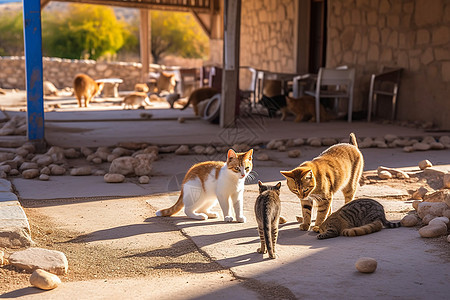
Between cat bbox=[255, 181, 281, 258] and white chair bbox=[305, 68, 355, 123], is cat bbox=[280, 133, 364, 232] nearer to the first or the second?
cat bbox=[255, 181, 281, 258]

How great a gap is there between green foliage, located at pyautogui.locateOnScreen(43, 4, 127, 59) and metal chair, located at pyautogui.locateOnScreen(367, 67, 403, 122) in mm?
22375

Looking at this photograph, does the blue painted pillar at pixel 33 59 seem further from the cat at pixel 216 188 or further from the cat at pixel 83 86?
the cat at pixel 83 86

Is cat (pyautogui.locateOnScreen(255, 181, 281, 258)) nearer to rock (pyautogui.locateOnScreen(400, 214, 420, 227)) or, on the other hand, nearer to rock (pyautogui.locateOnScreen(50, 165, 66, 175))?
rock (pyautogui.locateOnScreen(400, 214, 420, 227))

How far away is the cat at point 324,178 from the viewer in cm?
346

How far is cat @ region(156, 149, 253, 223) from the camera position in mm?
3736

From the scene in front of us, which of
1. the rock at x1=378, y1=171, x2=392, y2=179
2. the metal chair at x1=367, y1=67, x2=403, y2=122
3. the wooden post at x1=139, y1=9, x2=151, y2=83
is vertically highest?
the wooden post at x1=139, y1=9, x2=151, y2=83

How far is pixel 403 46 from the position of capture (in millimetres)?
9125

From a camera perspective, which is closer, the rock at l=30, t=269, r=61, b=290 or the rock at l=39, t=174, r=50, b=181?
the rock at l=30, t=269, r=61, b=290

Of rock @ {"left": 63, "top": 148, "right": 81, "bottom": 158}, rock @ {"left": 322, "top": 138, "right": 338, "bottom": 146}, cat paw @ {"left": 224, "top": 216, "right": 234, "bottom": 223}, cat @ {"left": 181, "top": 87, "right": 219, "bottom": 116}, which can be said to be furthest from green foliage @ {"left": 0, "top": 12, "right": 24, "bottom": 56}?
cat paw @ {"left": 224, "top": 216, "right": 234, "bottom": 223}

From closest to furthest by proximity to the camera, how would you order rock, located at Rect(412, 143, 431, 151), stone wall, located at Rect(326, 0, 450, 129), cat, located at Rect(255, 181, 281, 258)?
cat, located at Rect(255, 181, 281, 258), rock, located at Rect(412, 143, 431, 151), stone wall, located at Rect(326, 0, 450, 129)

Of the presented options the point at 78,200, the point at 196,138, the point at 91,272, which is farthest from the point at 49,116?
the point at 91,272

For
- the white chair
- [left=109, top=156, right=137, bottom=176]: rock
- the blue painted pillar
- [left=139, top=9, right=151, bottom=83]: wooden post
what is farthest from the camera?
[left=139, top=9, right=151, bottom=83]: wooden post

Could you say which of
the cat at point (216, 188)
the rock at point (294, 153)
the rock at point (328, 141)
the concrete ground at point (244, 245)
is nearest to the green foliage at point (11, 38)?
the rock at point (328, 141)

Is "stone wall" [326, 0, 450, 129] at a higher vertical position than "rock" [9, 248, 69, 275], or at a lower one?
higher
